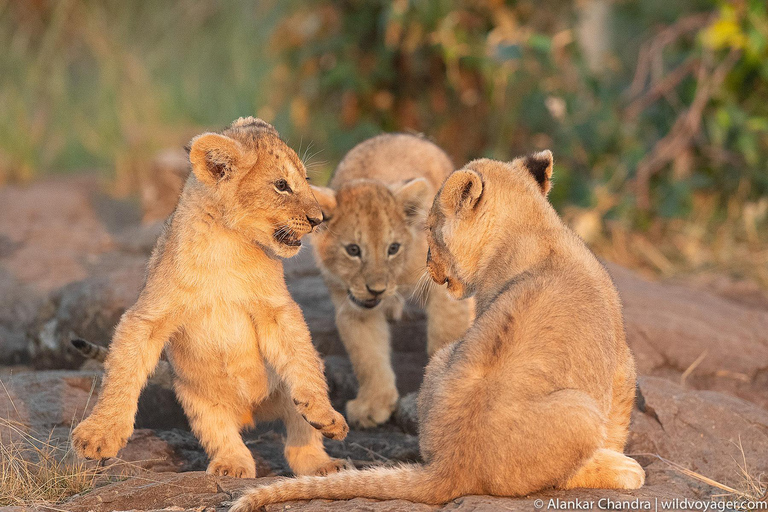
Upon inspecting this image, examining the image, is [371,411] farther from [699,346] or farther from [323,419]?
[699,346]

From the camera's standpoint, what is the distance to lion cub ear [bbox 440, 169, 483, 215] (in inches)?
181

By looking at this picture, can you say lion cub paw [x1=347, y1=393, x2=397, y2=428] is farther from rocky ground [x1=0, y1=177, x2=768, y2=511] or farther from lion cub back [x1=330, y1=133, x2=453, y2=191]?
lion cub back [x1=330, y1=133, x2=453, y2=191]

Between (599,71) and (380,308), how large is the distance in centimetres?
594

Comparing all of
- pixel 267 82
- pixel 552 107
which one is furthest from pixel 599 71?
pixel 267 82

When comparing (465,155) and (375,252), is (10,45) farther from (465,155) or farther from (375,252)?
(375,252)

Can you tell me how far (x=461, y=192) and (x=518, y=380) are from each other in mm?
1200

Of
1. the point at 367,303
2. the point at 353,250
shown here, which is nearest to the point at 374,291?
the point at 367,303

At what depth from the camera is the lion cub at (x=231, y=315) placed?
4430mm

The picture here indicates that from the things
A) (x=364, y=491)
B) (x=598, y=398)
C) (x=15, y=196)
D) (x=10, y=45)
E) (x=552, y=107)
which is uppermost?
(x=10, y=45)

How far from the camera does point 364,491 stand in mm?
3963

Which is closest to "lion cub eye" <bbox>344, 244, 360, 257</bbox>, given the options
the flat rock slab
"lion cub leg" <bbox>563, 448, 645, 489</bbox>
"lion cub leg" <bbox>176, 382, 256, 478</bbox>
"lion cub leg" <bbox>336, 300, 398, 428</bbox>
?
Answer: "lion cub leg" <bbox>336, 300, 398, 428</bbox>

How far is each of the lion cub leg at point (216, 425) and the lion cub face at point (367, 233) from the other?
1628 mm

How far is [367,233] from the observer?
6355 mm

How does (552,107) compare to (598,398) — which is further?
(552,107)
